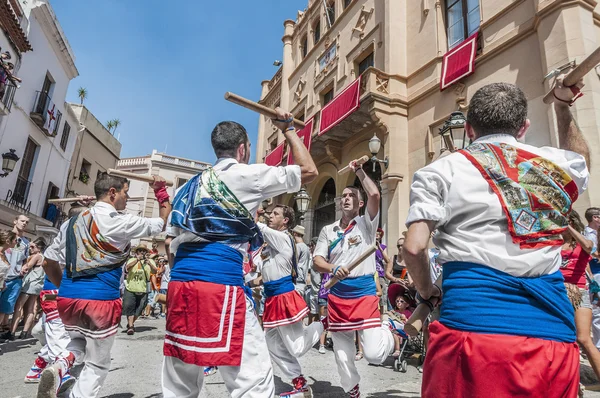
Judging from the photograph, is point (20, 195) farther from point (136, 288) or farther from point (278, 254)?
point (278, 254)

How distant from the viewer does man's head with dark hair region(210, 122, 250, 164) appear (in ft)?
8.29

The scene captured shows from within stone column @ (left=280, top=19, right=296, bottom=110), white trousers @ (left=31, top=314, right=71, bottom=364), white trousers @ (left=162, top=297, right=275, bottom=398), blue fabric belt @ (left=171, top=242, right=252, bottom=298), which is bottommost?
white trousers @ (left=31, top=314, right=71, bottom=364)

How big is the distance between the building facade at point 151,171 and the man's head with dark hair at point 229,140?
31.5 meters

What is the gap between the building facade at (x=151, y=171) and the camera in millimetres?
32812

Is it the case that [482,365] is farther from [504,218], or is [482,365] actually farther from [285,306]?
[285,306]

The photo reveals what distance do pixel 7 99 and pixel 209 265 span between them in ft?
51.6

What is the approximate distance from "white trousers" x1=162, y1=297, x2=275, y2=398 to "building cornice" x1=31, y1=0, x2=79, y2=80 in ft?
60.7

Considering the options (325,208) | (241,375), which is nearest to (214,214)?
(241,375)

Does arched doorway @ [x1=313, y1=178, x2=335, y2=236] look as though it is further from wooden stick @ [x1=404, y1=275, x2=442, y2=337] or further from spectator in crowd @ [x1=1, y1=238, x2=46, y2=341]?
wooden stick @ [x1=404, y1=275, x2=442, y2=337]

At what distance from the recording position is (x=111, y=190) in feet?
11.7

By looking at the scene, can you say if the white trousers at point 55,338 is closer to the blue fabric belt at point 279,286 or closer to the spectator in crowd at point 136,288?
the blue fabric belt at point 279,286

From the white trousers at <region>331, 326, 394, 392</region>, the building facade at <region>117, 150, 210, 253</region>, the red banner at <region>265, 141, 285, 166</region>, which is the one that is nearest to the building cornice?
the red banner at <region>265, 141, 285, 166</region>

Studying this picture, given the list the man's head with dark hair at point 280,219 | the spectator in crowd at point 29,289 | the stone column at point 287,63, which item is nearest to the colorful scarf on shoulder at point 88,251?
the man's head with dark hair at point 280,219

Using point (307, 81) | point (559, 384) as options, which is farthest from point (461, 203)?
point (307, 81)
